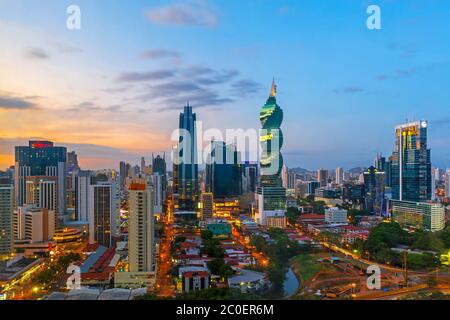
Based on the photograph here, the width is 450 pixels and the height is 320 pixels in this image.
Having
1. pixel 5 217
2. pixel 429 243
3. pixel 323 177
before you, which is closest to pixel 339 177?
pixel 323 177

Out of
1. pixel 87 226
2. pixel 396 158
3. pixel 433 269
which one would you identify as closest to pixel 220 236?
pixel 87 226

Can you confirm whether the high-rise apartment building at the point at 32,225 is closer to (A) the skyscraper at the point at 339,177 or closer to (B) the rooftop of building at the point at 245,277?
(B) the rooftop of building at the point at 245,277

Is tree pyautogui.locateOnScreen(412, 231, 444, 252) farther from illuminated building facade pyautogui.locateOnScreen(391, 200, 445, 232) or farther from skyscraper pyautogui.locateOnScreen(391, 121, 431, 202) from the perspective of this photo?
skyscraper pyautogui.locateOnScreen(391, 121, 431, 202)

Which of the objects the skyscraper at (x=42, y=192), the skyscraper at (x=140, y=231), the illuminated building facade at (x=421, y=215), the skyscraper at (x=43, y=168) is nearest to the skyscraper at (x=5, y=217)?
the skyscraper at (x=43, y=168)

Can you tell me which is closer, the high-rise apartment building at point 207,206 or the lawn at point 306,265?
the lawn at point 306,265

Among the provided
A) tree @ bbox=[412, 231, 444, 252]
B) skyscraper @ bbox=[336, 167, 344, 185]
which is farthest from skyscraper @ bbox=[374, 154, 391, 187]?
tree @ bbox=[412, 231, 444, 252]

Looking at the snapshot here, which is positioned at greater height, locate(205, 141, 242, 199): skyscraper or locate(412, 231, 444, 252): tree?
locate(205, 141, 242, 199): skyscraper
